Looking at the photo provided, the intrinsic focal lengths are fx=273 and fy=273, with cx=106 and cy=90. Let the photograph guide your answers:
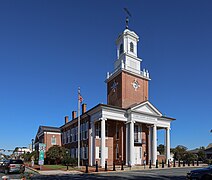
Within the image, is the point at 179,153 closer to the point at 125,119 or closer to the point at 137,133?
the point at 137,133

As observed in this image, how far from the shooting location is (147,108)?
130ft

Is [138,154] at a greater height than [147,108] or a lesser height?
lesser

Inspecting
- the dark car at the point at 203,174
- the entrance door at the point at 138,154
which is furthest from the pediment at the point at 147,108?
the dark car at the point at 203,174

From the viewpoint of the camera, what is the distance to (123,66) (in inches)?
1585

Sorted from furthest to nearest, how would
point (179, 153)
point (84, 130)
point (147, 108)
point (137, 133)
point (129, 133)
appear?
1. point (179, 153)
2. point (84, 130)
3. point (137, 133)
4. point (147, 108)
5. point (129, 133)

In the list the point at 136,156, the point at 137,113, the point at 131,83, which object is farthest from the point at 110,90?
the point at 136,156

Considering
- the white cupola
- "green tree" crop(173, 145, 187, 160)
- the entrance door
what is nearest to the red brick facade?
the white cupola

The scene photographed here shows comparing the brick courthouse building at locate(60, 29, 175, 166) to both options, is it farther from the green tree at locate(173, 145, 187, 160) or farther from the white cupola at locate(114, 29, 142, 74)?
the green tree at locate(173, 145, 187, 160)

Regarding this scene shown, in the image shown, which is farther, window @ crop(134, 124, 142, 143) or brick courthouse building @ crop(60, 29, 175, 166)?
window @ crop(134, 124, 142, 143)

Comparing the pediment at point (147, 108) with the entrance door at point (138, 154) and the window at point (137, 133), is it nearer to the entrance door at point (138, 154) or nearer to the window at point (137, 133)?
the window at point (137, 133)

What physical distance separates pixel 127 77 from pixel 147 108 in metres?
5.42

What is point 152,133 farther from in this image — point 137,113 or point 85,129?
point 85,129

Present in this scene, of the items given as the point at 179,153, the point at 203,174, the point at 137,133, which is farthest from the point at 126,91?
the point at 179,153

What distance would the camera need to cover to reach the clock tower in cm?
3988
